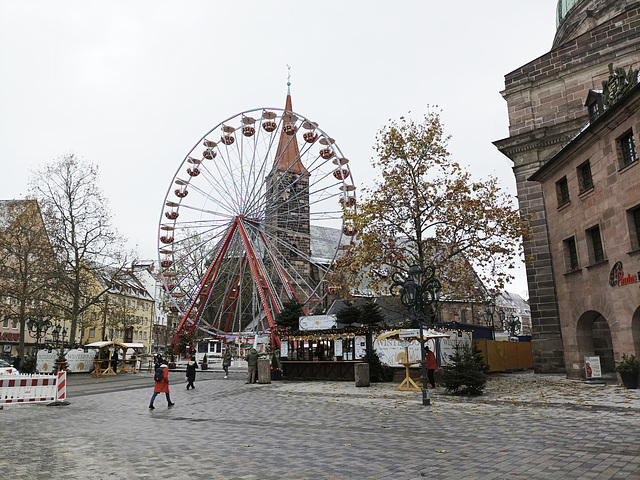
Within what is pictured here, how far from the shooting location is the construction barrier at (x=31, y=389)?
14.9 m

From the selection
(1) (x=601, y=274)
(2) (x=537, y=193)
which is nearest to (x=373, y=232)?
(2) (x=537, y=193)

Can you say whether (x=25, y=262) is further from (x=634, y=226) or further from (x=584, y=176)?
(x=634, y=226)

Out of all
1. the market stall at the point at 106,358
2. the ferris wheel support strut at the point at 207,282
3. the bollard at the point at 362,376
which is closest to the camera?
the bollard at the point at 362,376

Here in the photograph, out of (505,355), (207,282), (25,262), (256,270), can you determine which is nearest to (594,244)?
(505,355)

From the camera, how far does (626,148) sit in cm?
1808

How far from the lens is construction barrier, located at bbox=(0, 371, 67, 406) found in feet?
48.9

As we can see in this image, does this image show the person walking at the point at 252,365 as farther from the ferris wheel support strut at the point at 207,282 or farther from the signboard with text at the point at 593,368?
the signboard with text at the point at 593,368

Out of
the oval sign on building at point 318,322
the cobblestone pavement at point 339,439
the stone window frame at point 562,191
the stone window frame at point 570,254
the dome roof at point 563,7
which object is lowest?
the cobblestone pavement at point 339,439

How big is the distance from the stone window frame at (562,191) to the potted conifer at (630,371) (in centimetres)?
788

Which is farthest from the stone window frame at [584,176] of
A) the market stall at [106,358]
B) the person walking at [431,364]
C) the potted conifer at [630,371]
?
the market stall at [106,358]

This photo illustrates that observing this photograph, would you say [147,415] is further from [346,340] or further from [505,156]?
[505,156]

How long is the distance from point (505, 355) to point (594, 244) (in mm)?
13321

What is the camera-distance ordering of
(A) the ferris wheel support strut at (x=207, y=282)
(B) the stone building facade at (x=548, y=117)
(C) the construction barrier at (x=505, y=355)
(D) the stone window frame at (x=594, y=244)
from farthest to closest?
(A) the ferris wheel support strut at (x=207, y=282) < (C) the construction barrier at (x=505, y=355) < (B) the stone building facade at (x=548, y=117) < (D) the stone window frame at (x=594, y=244)

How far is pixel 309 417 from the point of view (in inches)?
487
